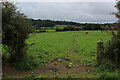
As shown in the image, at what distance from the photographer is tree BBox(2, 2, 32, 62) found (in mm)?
7516

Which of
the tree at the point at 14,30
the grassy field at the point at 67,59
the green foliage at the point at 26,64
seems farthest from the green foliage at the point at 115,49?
the tree at the point at 14,30

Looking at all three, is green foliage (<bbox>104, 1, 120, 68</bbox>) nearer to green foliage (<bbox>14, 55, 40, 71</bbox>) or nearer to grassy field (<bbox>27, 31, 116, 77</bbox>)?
grassy field (<bbox>27, 31, 116, 77</bbox>)

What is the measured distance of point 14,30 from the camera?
7539mm

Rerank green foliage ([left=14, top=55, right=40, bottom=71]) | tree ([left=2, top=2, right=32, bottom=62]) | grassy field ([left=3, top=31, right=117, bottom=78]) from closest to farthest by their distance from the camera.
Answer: grassy field ([left=3, top=31, right=117, bottom=78]) → tree ([left=2, top=2, right=32, bottom=62]) → green foliage ([left=14, top=55, right=40, bottom=71])

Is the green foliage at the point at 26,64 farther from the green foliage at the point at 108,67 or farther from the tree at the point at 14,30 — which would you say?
the green foliage at the point at 108,67

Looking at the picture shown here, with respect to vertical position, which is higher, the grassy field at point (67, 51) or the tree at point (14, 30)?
the tree at point (14, 30)

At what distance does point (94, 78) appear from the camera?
626 cm

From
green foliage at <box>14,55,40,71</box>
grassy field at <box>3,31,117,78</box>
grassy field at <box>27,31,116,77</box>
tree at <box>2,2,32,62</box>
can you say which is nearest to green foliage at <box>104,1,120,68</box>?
grassy field at <box>3,31,117,78</box>

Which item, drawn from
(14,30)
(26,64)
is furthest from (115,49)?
(14,30)

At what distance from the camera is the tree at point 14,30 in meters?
7.52

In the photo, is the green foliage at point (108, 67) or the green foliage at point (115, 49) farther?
the green foliage at point (115, 49)

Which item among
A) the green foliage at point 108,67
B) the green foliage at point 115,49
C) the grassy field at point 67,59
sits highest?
the green foliage at point 115,49

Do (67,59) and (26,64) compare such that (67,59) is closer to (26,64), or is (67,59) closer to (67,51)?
(26,64)

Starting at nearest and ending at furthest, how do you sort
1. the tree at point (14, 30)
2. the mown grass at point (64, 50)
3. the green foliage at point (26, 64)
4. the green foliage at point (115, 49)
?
the tree at point (14, 30) → the green foliage at point (115, 49) → the green foliage at point (26, 64) → the mown grass at point (64, 50)
